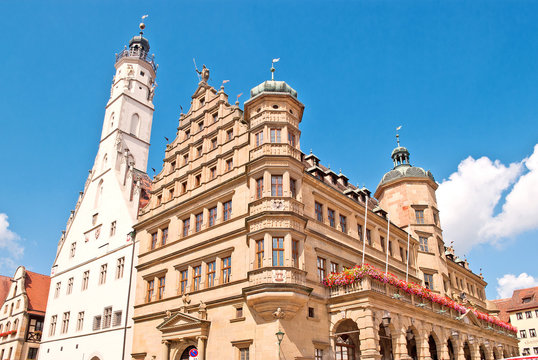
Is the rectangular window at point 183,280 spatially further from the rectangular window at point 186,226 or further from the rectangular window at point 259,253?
the rectangular window at point 259,253

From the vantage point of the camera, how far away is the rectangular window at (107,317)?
34078 millimetres

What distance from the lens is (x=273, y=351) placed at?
2258cm

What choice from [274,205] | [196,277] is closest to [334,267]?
[274,205]

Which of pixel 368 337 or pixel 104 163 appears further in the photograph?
pixel 104 163

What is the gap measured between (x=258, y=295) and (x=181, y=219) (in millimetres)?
10759

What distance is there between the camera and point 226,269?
27.2 m

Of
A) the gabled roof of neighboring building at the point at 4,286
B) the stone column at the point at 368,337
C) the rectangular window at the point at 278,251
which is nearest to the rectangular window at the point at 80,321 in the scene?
the rectangular window at the point at 278,251

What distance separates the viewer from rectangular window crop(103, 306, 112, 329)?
34.1 m

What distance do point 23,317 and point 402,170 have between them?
42312 mm

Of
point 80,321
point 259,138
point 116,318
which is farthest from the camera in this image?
point 80,321

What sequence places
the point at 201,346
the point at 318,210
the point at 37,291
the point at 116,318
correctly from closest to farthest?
the point at 201,346 < the point at 318,210 < the point at 116,318 < the point at 37,291

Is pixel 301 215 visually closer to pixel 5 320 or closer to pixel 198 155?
pixel 198 155

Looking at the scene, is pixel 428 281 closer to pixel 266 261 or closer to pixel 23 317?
pixel 266 261

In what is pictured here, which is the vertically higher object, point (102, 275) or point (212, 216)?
point (212, 216)
